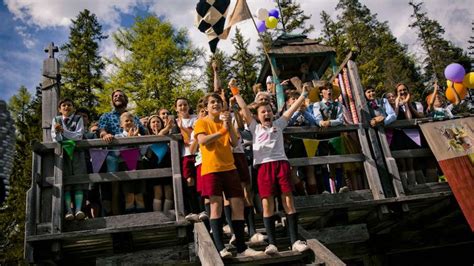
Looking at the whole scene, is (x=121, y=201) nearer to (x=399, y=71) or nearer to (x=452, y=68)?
(x=452, y=68)

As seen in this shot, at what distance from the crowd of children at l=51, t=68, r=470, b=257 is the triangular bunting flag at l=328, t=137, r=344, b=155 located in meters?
0.08

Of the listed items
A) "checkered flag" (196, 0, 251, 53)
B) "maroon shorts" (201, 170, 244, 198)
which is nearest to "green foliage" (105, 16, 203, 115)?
"checkered flag" (196, 0, 251, 53)

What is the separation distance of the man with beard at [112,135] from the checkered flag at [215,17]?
1769 millimetres

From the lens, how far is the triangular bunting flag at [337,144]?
6297 millimetres

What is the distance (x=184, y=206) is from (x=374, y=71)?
2651 centimetres

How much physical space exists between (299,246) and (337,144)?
2.66m

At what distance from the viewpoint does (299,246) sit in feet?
13.2

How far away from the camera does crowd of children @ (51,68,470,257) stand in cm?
429

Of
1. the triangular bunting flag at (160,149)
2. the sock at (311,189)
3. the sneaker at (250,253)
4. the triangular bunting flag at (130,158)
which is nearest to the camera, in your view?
the sneaker at (250,253)

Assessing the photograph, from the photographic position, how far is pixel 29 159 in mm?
19125

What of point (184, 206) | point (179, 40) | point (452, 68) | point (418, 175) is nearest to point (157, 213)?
point (184, 206)

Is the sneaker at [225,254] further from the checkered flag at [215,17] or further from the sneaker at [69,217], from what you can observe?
the checkered flag at [215,17]

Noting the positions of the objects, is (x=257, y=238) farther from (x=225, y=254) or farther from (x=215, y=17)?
(x=215, y=17)

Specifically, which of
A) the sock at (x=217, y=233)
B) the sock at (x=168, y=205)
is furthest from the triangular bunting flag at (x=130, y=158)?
the sock at (x=217, y=233)
